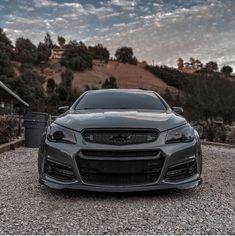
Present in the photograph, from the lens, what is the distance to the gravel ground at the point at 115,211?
4.33m

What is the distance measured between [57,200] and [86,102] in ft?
6.72

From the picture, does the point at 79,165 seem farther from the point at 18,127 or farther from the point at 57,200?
the point at 18,127

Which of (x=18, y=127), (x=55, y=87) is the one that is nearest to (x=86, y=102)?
(x=18, y=127)

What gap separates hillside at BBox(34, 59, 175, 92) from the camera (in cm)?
7131

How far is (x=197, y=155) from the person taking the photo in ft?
19.0

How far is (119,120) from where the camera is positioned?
5.74 m

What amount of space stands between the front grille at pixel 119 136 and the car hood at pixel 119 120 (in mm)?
68

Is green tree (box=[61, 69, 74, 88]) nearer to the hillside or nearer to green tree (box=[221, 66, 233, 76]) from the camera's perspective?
the hillside

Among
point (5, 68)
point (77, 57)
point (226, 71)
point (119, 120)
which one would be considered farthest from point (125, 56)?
point (119, 120)

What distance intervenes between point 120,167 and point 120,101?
6.24 feet

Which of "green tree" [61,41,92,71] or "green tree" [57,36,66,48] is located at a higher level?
"green tree" [57,36,66,48]

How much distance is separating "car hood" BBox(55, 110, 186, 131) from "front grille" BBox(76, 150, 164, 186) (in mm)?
354

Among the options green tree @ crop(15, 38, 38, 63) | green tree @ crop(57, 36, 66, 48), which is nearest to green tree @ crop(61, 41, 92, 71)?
green tree @ crop(15, 38, 38, 63)

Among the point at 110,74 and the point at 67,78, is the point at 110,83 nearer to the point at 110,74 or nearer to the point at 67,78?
the point at 67,78
